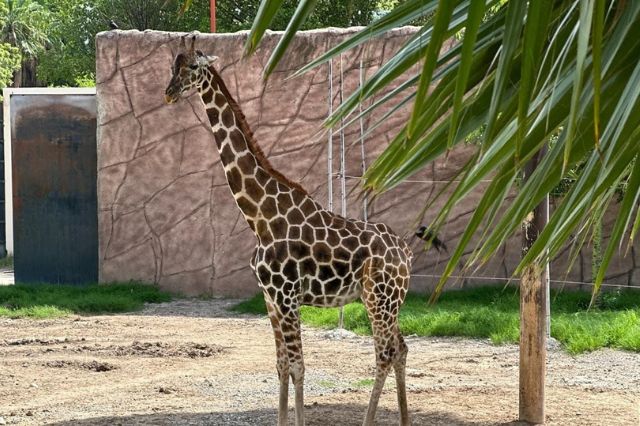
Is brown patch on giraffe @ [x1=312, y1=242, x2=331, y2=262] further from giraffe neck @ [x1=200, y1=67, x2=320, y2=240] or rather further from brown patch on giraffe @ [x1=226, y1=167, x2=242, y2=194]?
brown patch on giraffe @ [x1=226, y1=167, x2=242, y2=194]

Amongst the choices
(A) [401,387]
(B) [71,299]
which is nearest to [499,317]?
(A) [401,387]

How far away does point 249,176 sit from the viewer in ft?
17.3

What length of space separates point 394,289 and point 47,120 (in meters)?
7.87

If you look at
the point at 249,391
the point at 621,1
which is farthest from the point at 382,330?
the point at 621,1

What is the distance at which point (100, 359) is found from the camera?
7.74 metres

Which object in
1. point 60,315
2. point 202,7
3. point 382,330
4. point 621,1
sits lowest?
point 60,315

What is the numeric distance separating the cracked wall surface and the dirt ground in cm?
218

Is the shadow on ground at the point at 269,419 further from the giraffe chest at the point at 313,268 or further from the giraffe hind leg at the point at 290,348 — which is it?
the giraffe chest at the point at 313,268

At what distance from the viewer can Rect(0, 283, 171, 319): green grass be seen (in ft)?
34.0

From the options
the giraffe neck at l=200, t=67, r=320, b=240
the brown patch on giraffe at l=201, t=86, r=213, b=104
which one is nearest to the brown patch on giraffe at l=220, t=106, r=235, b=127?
the giraffe neck at l=200, t=67, r=320, b=240

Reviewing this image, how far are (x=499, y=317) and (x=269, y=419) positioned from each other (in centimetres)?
379

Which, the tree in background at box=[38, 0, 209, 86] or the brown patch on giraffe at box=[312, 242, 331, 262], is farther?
the tree in background at box=[38, 0, 209, 86]

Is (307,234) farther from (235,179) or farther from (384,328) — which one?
(384,328)

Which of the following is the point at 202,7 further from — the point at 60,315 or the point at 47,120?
the point at 60,315
